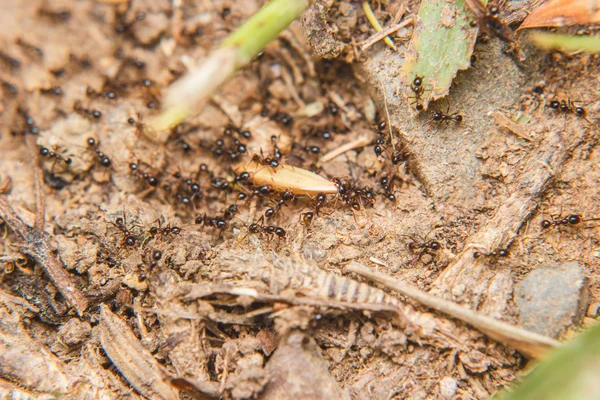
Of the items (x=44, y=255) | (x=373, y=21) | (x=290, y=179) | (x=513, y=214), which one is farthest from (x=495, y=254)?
(x=44, y=255)

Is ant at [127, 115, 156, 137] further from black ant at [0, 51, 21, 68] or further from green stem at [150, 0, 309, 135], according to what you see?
green stem at [150, 0, 309, 135]

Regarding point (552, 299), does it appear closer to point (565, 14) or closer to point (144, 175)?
point (565, 14)

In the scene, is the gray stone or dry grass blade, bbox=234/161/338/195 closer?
the gray stone

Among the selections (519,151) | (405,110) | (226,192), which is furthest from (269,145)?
(519,151)

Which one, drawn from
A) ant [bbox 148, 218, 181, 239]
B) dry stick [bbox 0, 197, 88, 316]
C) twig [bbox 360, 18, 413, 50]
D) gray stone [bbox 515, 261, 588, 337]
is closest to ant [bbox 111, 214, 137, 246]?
ant [bbox 148, 218, 181, 239]

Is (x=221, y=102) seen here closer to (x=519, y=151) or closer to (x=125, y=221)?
(x=125, y=221)

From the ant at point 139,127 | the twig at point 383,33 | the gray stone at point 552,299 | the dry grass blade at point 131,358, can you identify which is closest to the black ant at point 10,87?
the ant at point 139,127
